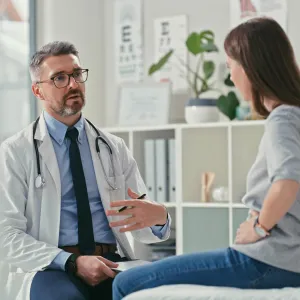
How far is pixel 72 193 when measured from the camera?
8.79ft

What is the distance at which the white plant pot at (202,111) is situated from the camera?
167 inches

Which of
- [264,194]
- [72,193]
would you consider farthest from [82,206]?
[264,194]

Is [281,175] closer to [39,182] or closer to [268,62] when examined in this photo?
[268,62]

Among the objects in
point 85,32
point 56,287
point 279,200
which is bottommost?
point 56,287

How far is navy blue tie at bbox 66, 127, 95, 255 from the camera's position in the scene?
2.61m

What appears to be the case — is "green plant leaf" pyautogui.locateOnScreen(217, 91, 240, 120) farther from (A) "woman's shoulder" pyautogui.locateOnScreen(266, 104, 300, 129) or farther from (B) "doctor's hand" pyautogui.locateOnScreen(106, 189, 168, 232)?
(A) "woman's shoulder" pyautogui.locateOnScreen(266, 104, 300, 129)

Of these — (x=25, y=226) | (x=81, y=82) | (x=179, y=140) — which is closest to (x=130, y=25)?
(x=179, y=140)

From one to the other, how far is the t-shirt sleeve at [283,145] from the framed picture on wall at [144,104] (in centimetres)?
252

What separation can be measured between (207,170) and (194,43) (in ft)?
2.47

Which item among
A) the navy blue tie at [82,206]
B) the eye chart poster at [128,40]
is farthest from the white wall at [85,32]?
the navy blue tie at [82,206]

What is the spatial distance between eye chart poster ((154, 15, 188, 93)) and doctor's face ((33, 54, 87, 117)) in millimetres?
1886

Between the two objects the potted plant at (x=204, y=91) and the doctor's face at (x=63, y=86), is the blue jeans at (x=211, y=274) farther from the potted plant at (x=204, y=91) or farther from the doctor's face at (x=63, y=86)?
the potted plant at (x=204, y=91)

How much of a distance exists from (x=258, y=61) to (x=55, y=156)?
0.99 m

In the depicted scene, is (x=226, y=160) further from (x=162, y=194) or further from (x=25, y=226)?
(x=25, y=226)
